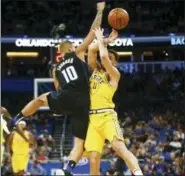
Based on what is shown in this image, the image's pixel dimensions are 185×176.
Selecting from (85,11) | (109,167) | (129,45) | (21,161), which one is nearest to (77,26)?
(85,11)

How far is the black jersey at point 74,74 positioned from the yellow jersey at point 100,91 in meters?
0.10

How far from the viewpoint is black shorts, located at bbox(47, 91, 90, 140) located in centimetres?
795

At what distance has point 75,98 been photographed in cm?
793

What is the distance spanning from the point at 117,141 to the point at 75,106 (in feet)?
2.55

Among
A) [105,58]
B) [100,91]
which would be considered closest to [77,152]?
[100,91]

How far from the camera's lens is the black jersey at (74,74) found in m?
8.00

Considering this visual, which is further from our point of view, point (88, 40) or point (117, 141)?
point (88, 40)

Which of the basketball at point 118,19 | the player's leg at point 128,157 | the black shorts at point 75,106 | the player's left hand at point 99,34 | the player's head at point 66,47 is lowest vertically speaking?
the player's leg at point 128,157

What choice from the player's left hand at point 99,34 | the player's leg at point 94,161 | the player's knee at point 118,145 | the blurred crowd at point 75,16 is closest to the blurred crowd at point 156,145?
the blurred crowd at point 75,16

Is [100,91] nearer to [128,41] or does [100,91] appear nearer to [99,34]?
[99,34]

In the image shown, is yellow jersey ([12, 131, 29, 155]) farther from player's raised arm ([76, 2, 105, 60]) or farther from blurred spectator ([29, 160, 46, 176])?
player's raised arm ([76, 2, 105, 60])

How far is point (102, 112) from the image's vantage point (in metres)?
7.97

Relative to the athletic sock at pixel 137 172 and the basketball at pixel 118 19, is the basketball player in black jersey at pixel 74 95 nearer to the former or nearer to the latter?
the basketball at pixel 118 19

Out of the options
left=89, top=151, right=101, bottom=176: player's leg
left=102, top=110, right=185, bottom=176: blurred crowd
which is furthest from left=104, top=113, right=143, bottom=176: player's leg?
left=102, top=110, right=185, bottom=176: blurred crowd
